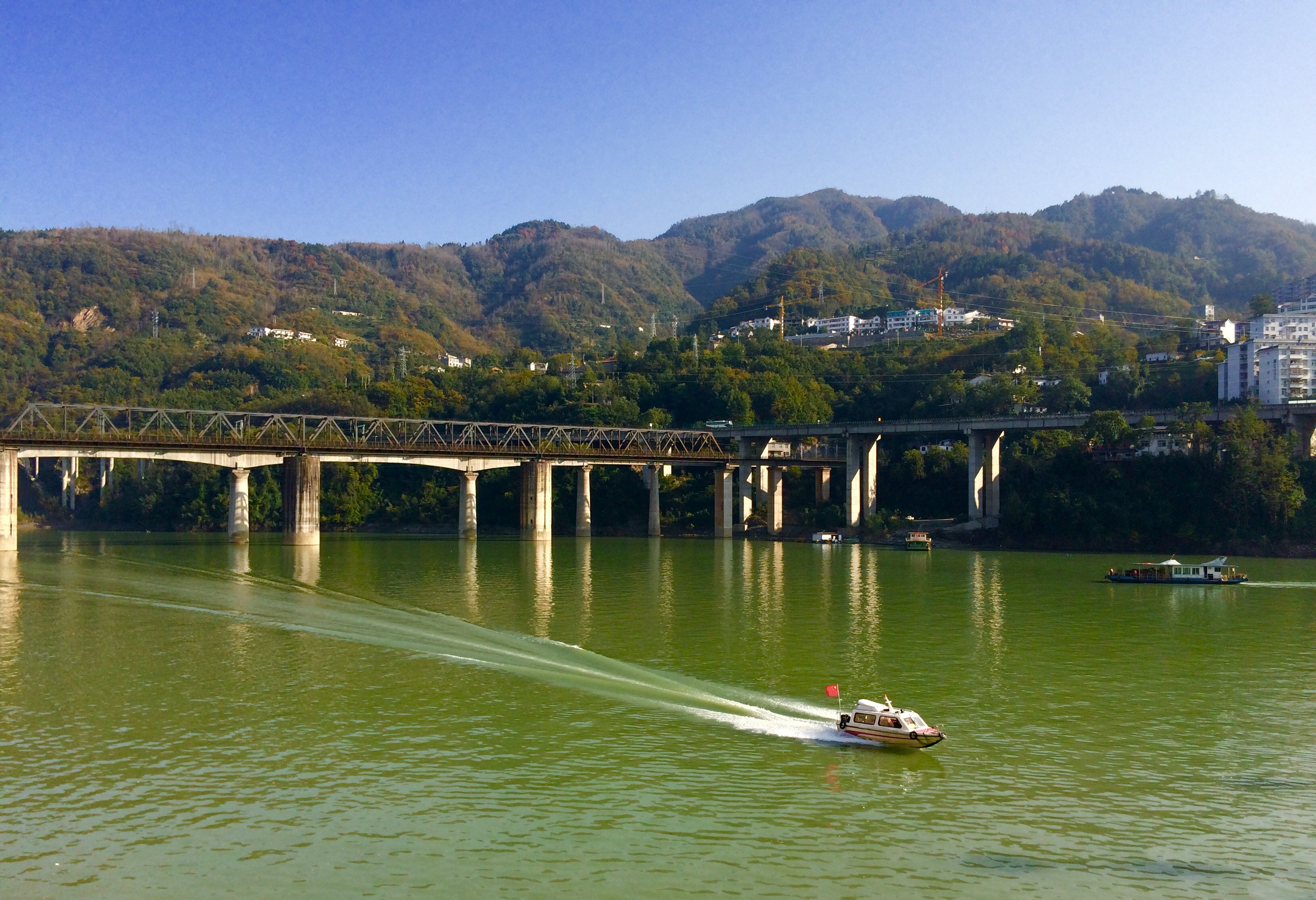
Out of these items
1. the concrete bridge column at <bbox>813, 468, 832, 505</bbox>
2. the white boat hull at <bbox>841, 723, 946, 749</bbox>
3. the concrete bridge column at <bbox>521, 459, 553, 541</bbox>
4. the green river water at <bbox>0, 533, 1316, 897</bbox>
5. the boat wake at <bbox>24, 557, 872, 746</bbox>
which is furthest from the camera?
the concrete bridge column at <bbox>813, 468, 832, 505</bbox>

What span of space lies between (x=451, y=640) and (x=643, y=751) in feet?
60.2

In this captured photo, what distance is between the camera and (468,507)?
117688 millimetres

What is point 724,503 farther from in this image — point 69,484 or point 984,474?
point 69,484

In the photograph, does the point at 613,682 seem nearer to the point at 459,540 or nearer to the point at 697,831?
the point at 697,831

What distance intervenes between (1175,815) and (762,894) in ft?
31.9

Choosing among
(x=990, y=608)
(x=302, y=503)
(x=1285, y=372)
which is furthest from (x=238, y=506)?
(x=1285, y=372)

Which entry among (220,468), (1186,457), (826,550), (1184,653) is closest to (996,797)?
(1184,653)

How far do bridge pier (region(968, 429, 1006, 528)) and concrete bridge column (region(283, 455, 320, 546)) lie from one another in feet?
210

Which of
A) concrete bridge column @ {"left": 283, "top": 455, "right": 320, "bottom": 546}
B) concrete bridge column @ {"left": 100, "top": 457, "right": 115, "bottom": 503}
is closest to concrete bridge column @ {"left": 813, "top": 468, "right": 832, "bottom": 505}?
concrete bridge column @ {"left": 283, "top": 455, "right": 320, "bottom": 546}

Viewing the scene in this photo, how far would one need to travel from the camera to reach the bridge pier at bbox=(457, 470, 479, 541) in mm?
116438

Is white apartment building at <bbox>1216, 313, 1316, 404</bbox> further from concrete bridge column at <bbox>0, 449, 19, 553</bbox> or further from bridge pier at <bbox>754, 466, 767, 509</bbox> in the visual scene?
concrete bridge column at <bbox>0, 449, 19, 553</bbox>

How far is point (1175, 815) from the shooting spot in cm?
2284

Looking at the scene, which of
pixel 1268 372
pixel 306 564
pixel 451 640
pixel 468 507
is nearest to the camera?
pixel 451 640

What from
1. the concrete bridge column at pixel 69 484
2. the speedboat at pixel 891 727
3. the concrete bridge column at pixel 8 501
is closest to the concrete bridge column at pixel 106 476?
the concrete bridge column at pixel 69 484
